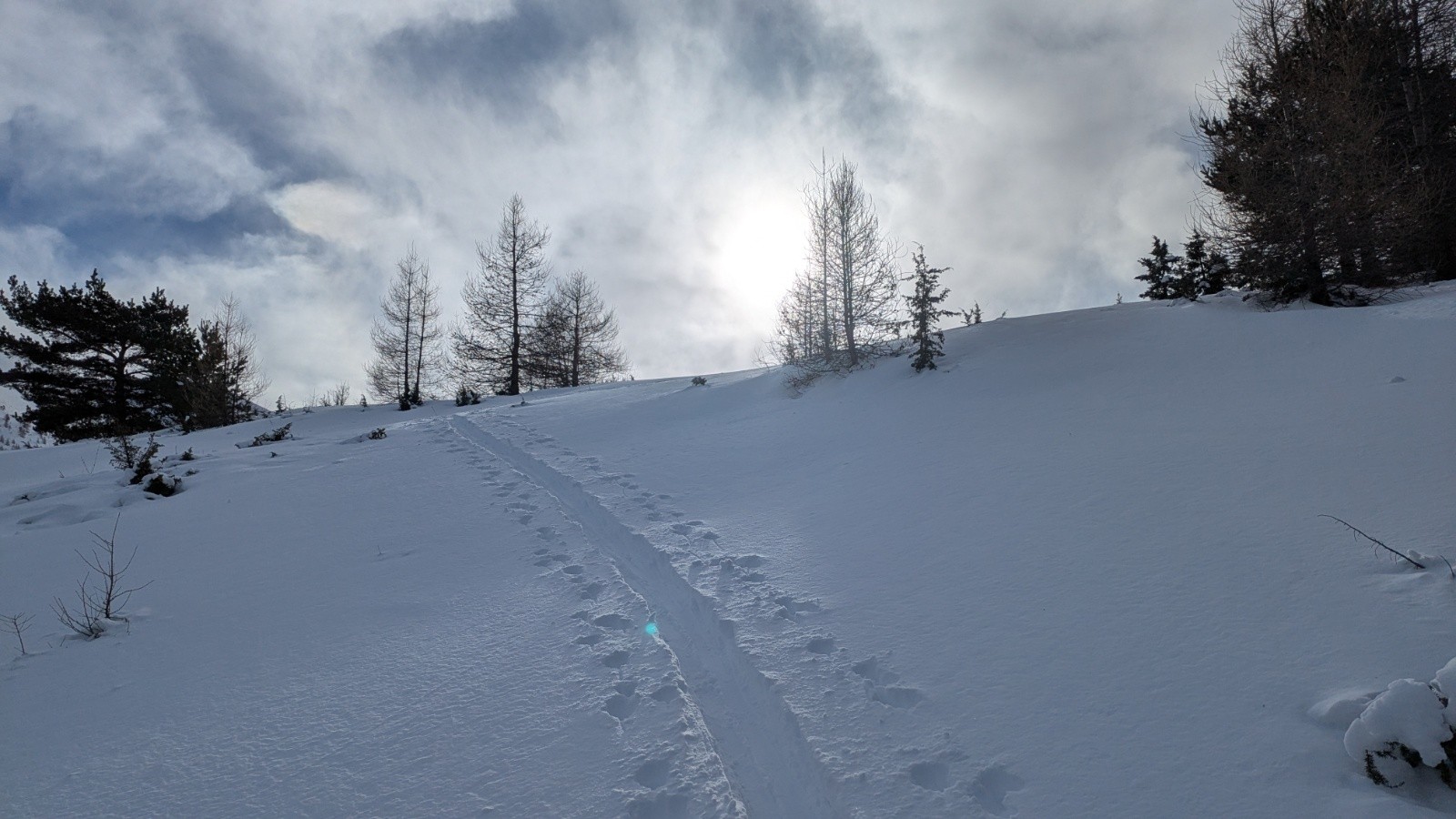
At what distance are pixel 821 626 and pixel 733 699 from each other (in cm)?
81

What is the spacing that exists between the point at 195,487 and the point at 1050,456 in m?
10.9

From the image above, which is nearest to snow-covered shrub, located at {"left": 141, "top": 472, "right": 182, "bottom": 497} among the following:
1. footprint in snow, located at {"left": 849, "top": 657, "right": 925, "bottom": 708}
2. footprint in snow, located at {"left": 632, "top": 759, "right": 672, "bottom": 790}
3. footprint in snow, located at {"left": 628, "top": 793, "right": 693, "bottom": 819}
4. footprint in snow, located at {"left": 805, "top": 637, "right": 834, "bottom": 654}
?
footprint in snow, located at {"left": 632, "top": 759, "right": 672, "bottom": 790}

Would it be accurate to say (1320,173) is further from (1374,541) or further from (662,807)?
(662,807)

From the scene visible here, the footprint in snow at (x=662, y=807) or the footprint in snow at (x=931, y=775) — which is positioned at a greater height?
the footprint in snow at (x=931, y=775)

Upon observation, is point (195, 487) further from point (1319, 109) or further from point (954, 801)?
point (1319, 109)

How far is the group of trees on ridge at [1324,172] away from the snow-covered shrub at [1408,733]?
12.0 meters

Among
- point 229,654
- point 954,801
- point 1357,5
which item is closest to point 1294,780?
point 954,801

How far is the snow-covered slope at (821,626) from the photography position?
2.48 m

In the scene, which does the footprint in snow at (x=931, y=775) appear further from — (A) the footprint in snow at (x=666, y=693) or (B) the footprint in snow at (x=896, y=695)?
(A) the footprint in snow at (x=666, y=693)

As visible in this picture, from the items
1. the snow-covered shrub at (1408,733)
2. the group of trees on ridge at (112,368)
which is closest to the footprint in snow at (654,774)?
the snow-covered shrub at (1408,733)

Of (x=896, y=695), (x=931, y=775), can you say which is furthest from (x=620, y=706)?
(x=931, y=775)

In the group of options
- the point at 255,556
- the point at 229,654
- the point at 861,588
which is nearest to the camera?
the point at 229,654

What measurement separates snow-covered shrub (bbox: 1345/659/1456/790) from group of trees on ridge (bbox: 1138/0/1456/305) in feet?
39.3

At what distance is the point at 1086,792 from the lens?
2.25 m
